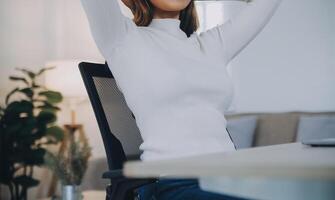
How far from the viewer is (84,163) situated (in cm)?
292

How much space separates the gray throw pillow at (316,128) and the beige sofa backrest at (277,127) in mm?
54

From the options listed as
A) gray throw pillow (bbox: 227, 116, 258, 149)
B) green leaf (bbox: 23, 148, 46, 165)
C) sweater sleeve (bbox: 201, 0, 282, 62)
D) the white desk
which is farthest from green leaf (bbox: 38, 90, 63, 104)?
the white desk

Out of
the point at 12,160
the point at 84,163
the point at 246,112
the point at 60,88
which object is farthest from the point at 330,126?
the point at 12,160

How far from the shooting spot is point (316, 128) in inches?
114

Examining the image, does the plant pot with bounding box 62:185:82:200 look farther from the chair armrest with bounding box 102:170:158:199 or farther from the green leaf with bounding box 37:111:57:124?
the chair armrest with bounding box 102:170:158:199

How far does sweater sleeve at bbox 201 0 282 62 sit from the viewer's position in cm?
131

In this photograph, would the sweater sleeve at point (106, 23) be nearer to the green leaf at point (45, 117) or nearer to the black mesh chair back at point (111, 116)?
the black mesh chair back at point (111, 116)

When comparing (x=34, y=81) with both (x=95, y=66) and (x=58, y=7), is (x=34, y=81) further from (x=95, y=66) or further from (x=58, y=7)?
(x=95, y=66)

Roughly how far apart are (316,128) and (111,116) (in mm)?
2047

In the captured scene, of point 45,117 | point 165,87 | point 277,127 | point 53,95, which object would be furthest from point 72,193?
point 165,87

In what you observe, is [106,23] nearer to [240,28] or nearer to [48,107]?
[240,28]

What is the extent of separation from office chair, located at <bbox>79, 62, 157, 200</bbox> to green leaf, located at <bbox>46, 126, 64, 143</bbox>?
250 centimetres

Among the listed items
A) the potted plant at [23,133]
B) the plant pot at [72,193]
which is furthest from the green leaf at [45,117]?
the plant pot at [72,193]

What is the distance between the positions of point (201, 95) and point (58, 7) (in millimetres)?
3103
